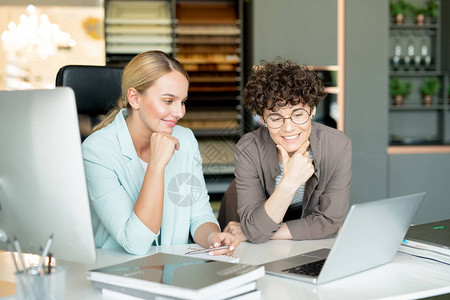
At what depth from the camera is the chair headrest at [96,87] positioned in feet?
6.60

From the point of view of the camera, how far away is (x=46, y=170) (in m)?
0.92

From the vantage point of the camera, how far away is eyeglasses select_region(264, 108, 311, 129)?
5.36ft

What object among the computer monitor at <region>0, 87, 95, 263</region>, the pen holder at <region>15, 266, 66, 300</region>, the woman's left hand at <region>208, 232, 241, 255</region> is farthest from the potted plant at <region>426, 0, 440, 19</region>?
the pen holder at <region>15, 266, 66, 300</region>

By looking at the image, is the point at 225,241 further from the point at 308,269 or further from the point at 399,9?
the point at 399,9

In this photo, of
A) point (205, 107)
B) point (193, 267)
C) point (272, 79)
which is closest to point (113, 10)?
point (205, 107)

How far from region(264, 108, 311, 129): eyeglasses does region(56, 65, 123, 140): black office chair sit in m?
0.73

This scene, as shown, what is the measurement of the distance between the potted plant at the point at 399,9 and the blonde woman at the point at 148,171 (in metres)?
4.05

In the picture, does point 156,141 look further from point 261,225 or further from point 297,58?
point 297,58

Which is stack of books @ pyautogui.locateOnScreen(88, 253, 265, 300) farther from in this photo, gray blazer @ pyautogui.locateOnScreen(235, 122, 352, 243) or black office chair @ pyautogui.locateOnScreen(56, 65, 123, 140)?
black office chair @ pyautogui.locateOnScreen(56, 65, 123, 140)

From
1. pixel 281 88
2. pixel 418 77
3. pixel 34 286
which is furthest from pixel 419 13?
pixel 34 286

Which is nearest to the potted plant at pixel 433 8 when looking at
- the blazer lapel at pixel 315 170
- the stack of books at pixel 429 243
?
the blazer lapel at pixel 315 170

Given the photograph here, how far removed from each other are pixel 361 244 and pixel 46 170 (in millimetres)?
660

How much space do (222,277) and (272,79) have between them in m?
0.91

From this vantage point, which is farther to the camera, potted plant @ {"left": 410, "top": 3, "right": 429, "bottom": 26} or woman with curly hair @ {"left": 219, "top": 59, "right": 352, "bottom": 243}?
potted plant @ {"left": 410, "top": 3, "right": 429, "bottom": 26}
